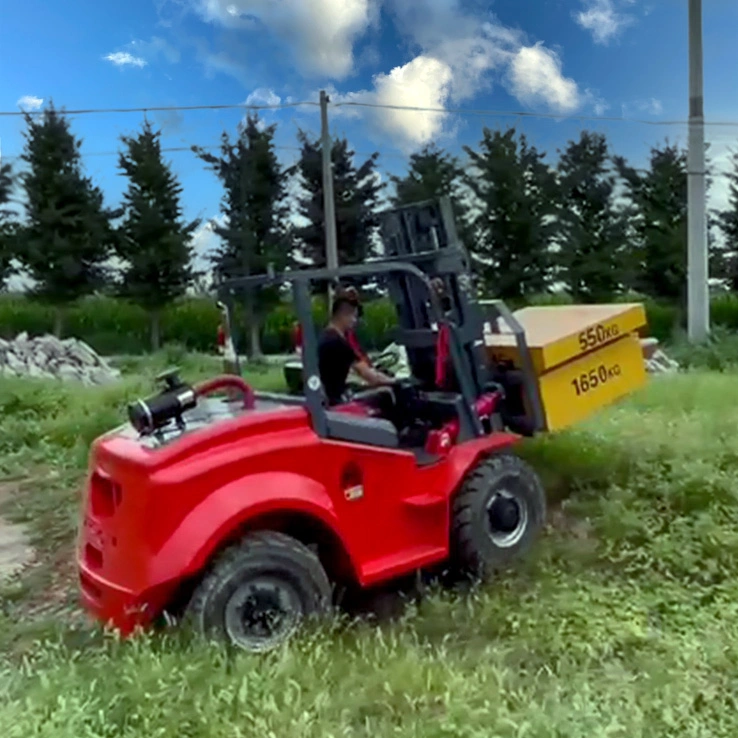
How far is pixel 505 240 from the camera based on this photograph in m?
20.4

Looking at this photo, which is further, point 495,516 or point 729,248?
point 729,248

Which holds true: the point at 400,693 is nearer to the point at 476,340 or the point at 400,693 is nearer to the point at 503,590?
the point at 503,590

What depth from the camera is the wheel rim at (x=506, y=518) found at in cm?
496

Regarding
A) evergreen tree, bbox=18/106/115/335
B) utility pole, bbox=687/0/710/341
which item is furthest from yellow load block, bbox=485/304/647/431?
evergreen tree, bbox=18/106/115/335

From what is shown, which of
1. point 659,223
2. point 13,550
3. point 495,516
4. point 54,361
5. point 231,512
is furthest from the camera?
point 659,223

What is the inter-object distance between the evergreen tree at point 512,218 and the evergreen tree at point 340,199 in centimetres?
239

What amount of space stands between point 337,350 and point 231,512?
44.9 inches

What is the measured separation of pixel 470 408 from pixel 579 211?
16409 mm

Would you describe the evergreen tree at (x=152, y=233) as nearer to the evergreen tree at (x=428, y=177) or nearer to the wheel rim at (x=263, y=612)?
the evergreen tree at (x=428, y=177)

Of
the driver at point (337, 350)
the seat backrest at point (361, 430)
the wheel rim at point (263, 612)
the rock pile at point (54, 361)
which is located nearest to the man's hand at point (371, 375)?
the driver at point (337, 350)

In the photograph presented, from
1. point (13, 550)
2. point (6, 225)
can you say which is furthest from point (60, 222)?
point (13, 550)

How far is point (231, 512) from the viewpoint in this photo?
13.1 ft

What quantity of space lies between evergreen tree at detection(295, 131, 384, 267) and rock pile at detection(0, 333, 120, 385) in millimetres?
5767

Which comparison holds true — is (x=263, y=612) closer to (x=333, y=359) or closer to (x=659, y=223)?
(x=333, y=359)
